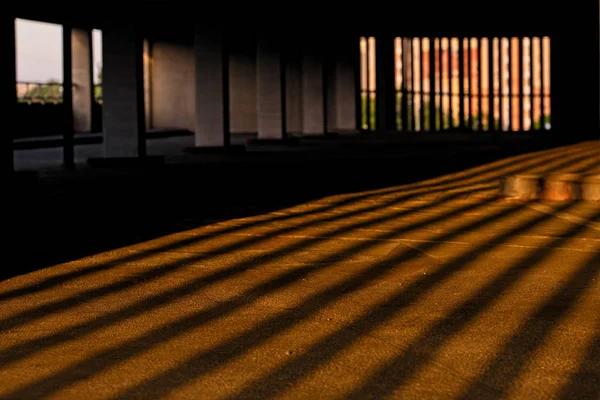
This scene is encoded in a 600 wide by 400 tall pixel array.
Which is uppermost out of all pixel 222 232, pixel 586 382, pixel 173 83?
pixel 173 83

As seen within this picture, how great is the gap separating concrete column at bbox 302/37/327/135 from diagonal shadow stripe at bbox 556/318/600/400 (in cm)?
4385

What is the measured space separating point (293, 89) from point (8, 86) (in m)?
39.7

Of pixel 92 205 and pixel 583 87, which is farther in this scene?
pixel 583 87

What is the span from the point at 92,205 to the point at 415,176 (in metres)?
8.79

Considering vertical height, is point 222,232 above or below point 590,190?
below

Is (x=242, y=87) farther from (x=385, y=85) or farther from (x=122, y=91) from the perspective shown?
(x=122, y=91)

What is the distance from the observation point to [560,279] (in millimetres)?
9664

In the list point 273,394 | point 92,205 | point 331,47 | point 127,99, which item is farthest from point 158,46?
point 273,394

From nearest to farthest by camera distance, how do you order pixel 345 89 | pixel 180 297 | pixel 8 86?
1. pixel 180 297
2. pixel 8 86
3. pixel 345 89

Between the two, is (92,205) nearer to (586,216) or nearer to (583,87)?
(586,216)

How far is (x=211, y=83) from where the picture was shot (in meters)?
33.0

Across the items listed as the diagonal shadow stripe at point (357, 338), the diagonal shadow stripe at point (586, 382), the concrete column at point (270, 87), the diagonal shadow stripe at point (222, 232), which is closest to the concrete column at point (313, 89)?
the concrete column at point (270, 87)

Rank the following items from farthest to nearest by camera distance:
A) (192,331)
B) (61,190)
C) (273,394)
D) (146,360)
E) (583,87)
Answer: (583,87) → (61,190) → (192,331) → (146,360) → (273,394)

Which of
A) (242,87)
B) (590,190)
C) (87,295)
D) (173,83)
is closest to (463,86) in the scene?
(242,87)
